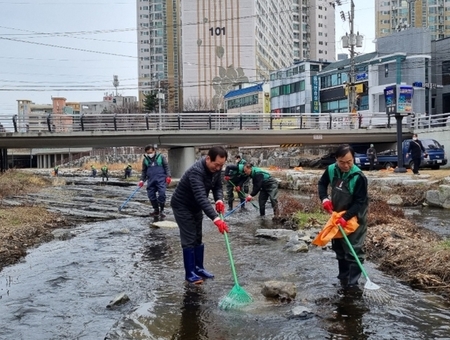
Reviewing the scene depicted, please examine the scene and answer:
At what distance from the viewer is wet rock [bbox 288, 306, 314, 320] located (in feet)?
15.8

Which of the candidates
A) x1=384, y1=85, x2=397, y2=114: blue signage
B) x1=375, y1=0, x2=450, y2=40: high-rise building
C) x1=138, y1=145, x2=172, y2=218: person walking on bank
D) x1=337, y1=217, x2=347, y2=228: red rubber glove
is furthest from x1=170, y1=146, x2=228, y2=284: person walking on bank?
x1=375, y1=0, x2=450, y2=40: high-rise building

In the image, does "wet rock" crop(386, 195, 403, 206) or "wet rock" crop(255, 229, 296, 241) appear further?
"wet rock" crop(386, 195, 403, 206)

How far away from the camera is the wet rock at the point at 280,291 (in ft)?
17.6

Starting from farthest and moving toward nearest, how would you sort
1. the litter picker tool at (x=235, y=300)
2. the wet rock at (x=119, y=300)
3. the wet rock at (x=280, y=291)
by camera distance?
1. the wet rock at (x=280, y=291)
2. the wet rock at (x=119, y=300)
3. the litter picker tool at (x=235, y=300)

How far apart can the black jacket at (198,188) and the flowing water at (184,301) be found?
3.43 ft

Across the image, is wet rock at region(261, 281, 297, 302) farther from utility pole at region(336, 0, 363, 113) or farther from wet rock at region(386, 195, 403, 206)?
utility pole at region(336, 0, 363, 113)

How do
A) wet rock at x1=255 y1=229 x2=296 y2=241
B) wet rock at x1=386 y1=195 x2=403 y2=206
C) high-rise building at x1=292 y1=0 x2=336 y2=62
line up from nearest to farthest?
Result: wet rock at x1=255 y1=229 x2=296 y2=241 < wet rock at x1=386 y1=195 x2=403 y2=206 < high-rise building at x1=292 y1=0 x2=336 y2=62

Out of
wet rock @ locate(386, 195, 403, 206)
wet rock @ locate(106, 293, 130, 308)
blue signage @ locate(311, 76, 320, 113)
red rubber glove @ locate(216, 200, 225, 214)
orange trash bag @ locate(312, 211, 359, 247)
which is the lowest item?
wet rock @ locate(386, 195, 403, 206)

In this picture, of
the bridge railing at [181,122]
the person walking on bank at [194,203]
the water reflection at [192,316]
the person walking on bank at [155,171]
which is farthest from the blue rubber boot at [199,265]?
the bridge railing at [181,122]

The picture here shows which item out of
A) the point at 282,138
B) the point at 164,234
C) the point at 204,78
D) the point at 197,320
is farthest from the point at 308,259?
the point at 204,78

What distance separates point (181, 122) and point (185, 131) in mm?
1207

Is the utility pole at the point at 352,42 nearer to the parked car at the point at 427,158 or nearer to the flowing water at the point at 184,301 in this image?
the parked car at the point at 427,158

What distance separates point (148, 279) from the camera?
6504 mm

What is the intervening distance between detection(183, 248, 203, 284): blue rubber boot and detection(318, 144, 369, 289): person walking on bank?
1.83 metres
